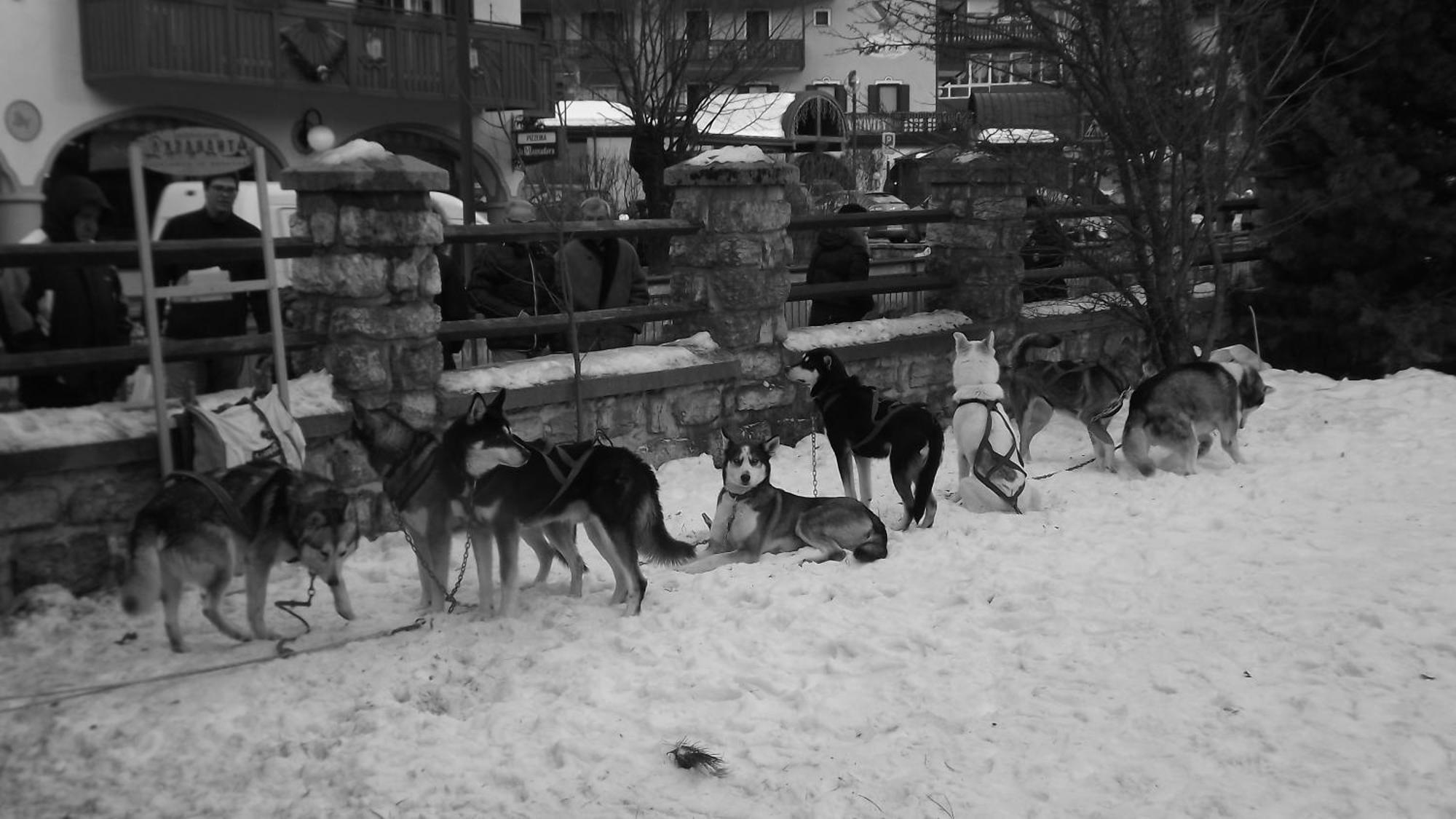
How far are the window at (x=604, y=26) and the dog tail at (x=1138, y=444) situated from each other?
11529 mm

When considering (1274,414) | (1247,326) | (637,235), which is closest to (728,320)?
(637,235)

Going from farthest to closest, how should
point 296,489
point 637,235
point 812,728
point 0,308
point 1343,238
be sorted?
1. point 1343,238
2. point 637,235
3. point 0,308
4. point 296,489
5. point 812,728

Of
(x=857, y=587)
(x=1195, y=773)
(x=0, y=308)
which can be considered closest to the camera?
(x=1195, y=773)

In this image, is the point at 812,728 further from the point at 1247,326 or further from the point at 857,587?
the point at 1247,326

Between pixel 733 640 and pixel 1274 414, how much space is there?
23.1 ft

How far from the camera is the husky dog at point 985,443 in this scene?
7.79 m

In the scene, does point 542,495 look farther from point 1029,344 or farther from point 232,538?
point 1029,344

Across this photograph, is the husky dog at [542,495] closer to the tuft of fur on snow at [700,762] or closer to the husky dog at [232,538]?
the husky dog at [232,538]

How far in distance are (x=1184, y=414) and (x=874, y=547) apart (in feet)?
10.4

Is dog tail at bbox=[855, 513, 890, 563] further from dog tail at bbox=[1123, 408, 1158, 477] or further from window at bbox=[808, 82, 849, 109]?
window at bbox=[808, 82, 849, 109]

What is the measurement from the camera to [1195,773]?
4418 millimetres

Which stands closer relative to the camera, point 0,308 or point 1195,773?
point 1195,773

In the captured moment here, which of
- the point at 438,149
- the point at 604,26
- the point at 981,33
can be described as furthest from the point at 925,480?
the point at 438,149

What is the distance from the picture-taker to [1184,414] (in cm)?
884
